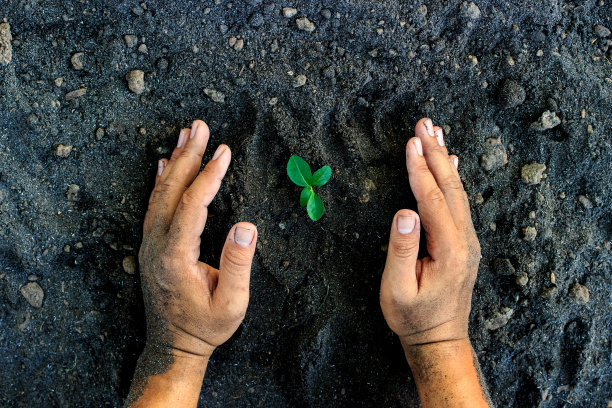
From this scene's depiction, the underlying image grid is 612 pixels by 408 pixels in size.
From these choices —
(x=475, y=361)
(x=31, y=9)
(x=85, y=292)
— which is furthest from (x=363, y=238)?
(x=31, y=9)

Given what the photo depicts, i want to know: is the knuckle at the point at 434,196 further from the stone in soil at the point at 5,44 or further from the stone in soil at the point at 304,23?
the stone in soil at the point at 5,44

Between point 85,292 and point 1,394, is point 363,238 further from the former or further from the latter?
point 1,394

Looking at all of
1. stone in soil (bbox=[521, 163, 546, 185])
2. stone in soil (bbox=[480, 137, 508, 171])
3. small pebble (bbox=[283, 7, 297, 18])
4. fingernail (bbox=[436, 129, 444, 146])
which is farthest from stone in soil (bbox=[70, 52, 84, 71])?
stone in soil (bbox=[521, 163, 546, 185])

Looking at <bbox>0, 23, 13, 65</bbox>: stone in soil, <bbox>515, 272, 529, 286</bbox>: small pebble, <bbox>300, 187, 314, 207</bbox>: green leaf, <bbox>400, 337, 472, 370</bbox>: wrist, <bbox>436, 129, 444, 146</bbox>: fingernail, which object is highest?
<bbox>0, 23, 13, 65</bbox>: stone in soil

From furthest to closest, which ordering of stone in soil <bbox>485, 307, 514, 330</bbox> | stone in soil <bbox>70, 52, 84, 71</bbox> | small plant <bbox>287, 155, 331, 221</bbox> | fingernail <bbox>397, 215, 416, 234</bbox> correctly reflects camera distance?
stone in soil <bbox>485, 307, 514, 330</bbox> → stone in soil <bbox>70, 52, 84, 71</bbox> → small plant <bbox>287, 155, 331, 221</bbox> → fingernail <bbox>397, 215, 416, 234</bbox>

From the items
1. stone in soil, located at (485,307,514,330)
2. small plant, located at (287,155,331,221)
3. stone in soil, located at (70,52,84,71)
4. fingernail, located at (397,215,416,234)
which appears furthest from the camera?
stone in soil, located at (485,307,514,330)

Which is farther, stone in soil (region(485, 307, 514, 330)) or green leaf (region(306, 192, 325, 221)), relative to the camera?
stone in soil (region(485, 307, 514, 330))

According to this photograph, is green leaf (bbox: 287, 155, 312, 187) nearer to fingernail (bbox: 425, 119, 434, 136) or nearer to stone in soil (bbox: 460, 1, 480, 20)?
fingernail (bbox: 425, 119, 434, 136)

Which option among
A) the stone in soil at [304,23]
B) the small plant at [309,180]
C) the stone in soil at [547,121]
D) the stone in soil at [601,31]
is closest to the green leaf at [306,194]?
the small plant at [309,180]

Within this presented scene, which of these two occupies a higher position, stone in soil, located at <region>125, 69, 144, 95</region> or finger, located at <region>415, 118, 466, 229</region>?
stone in soil, located at <region>125, 69, 144, 95</region>
